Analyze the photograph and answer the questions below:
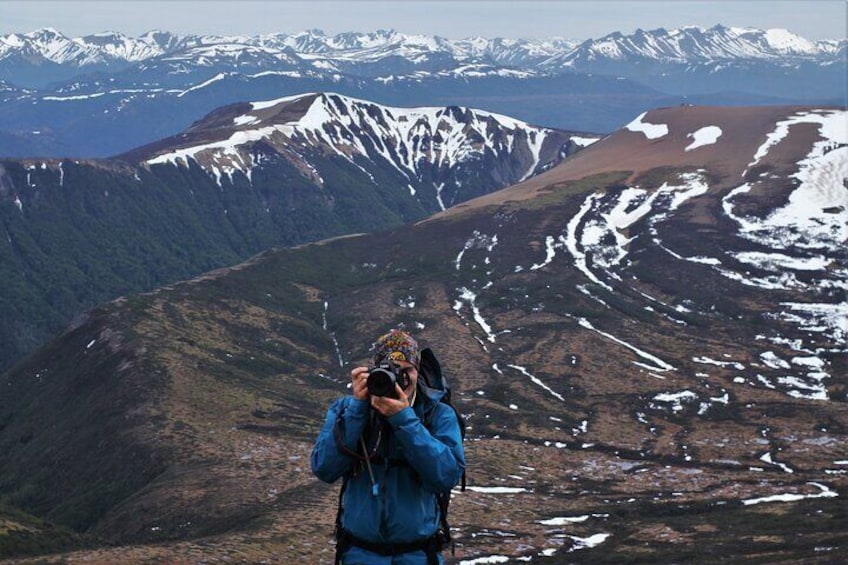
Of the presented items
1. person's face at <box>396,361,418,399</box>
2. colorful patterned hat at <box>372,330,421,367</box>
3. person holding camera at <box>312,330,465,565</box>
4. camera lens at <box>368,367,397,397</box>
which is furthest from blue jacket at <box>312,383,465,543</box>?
colorful patterned hat at <box>372,330,421,367</box>

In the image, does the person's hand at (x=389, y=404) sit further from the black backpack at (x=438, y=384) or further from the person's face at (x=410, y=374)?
the black backpack at (x=438, y=384)

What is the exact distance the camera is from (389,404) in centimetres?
1247

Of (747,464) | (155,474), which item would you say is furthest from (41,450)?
(747,464)

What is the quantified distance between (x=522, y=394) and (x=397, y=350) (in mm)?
108485

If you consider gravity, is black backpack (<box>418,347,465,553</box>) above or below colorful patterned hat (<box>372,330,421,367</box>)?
below

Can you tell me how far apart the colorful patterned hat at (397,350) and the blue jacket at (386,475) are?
70 centimetres

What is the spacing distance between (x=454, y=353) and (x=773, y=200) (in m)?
93.3

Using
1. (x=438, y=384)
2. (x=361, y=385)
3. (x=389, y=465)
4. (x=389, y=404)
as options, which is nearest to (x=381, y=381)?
(x=389, y=404)

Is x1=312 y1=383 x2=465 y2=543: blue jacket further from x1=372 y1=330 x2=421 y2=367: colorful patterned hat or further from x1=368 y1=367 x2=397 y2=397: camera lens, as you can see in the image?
x1=372 y1=330 x2=421 y2=367: colorful patterned hat

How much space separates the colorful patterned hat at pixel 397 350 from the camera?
43.1 feet

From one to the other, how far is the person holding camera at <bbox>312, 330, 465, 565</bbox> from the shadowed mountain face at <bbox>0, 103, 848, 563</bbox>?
2942cm

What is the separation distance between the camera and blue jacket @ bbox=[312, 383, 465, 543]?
1271cm

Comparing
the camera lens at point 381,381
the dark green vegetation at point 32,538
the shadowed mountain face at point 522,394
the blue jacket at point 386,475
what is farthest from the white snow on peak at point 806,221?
the camera lens at point 381,381

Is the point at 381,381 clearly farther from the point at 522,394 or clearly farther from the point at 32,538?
the point at 522,394
